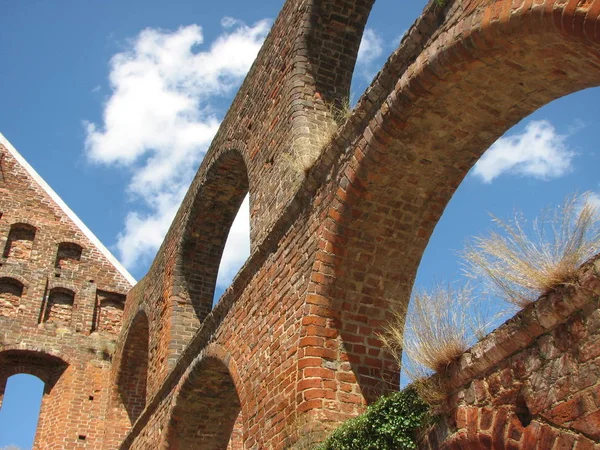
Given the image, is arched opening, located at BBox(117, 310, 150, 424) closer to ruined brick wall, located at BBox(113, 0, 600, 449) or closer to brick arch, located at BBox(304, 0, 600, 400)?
ruined brick wall, located at BBox(113, 0, 600, 449)

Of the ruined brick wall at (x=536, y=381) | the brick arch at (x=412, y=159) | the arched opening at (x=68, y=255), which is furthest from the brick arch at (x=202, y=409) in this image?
the arched opening at (x=68, y=255)

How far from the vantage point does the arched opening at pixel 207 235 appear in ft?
32.9

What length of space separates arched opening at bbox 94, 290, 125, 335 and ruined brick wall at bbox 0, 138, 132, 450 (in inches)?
0.9

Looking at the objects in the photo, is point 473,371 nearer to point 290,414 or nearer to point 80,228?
point 290,414

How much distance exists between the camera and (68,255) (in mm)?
16047

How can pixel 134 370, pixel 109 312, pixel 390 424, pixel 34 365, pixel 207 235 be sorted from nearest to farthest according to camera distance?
1. pixel 390 424
2. pixel 207 235
3. pixel 134 370
4. pixel 34 365
5. pixel 109 312

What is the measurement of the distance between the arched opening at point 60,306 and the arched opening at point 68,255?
69 centimetres

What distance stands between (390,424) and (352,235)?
166 cm

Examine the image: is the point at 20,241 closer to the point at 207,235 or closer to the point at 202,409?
the point at 207,235

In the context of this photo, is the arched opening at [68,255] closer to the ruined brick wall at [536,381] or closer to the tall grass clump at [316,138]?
the tall grass clump at [316,138]

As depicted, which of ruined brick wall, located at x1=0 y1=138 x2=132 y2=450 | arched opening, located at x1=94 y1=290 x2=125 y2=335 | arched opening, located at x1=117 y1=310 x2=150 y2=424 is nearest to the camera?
arched opening, located at x1=117 y1=310 x2=150 y2=424

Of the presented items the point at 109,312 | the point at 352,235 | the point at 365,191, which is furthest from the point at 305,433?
the point at 109,312

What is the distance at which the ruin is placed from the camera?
11.2ft

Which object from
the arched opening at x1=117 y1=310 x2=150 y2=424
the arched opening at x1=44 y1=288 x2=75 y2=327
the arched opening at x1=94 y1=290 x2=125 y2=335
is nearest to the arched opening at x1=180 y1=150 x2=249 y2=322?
the arched opening at x1=117 y1=310 x2=150 y2=424
